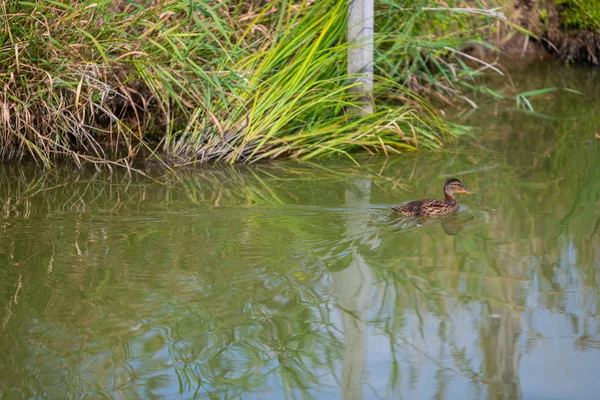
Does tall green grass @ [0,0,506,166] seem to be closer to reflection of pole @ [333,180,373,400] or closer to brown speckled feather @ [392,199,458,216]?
brown speckled feather @ [392,199,458,216]

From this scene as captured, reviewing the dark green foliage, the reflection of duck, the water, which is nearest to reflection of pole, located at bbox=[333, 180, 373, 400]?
the water

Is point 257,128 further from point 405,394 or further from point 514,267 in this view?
point 405,394

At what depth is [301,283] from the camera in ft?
17.0

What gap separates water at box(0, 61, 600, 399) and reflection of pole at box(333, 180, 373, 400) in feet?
0.04

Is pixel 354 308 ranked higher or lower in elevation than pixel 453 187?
lower

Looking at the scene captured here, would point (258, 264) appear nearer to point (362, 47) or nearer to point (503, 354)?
point (503, 354)

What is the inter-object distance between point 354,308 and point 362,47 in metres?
3.88

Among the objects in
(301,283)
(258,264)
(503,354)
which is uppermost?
(258,264)

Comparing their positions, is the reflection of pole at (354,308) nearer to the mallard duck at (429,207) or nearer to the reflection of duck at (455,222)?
the mallard duck at (429,207)

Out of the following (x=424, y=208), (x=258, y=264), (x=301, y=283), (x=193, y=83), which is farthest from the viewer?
(x=193, y=83)

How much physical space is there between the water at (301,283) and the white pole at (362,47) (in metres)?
0.82

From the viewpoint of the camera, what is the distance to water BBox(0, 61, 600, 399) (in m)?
4.16

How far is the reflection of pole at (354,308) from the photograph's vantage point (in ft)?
13.5

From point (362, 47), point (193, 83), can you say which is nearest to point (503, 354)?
point (193, 83)
